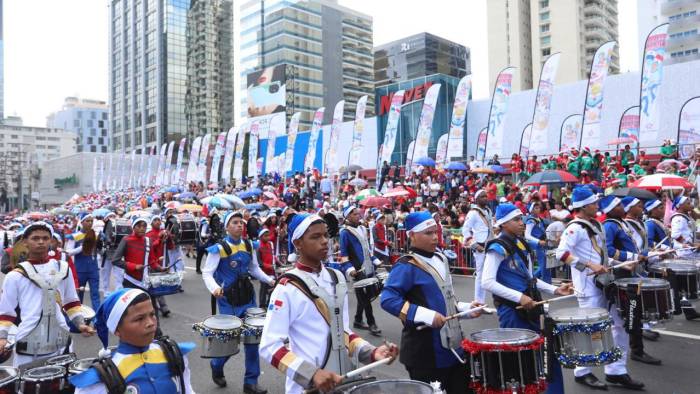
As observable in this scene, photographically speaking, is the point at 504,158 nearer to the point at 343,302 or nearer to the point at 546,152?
the point at 546,152

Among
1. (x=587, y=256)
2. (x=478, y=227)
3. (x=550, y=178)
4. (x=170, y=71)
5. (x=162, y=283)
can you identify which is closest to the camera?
(x=587, y=256)

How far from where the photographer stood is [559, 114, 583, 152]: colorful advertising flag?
29188mm

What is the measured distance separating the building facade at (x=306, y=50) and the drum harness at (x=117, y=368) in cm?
8597

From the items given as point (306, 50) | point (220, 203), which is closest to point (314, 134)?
point (220, 203)

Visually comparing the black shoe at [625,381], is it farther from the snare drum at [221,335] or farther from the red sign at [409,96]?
the red sign at [409,96]

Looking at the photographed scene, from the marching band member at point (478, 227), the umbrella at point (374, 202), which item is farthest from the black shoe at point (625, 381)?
the umbrella at point (374, 202)

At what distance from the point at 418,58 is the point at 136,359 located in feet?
370

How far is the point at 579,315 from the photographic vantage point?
4.84 m

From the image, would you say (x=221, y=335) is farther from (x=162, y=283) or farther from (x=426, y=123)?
(x=426, y=123)

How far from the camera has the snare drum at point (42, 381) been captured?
3920 mm

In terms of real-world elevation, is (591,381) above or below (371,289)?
below

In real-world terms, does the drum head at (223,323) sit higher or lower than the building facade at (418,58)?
lower

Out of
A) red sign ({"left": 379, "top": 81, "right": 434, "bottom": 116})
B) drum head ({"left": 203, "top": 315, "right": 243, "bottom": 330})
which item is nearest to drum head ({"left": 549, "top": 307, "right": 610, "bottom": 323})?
drum head ({"left": 203, "top": 315, "right": 243, "bottom": 330})

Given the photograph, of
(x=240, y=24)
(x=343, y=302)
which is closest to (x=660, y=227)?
(x=343, y=302)
